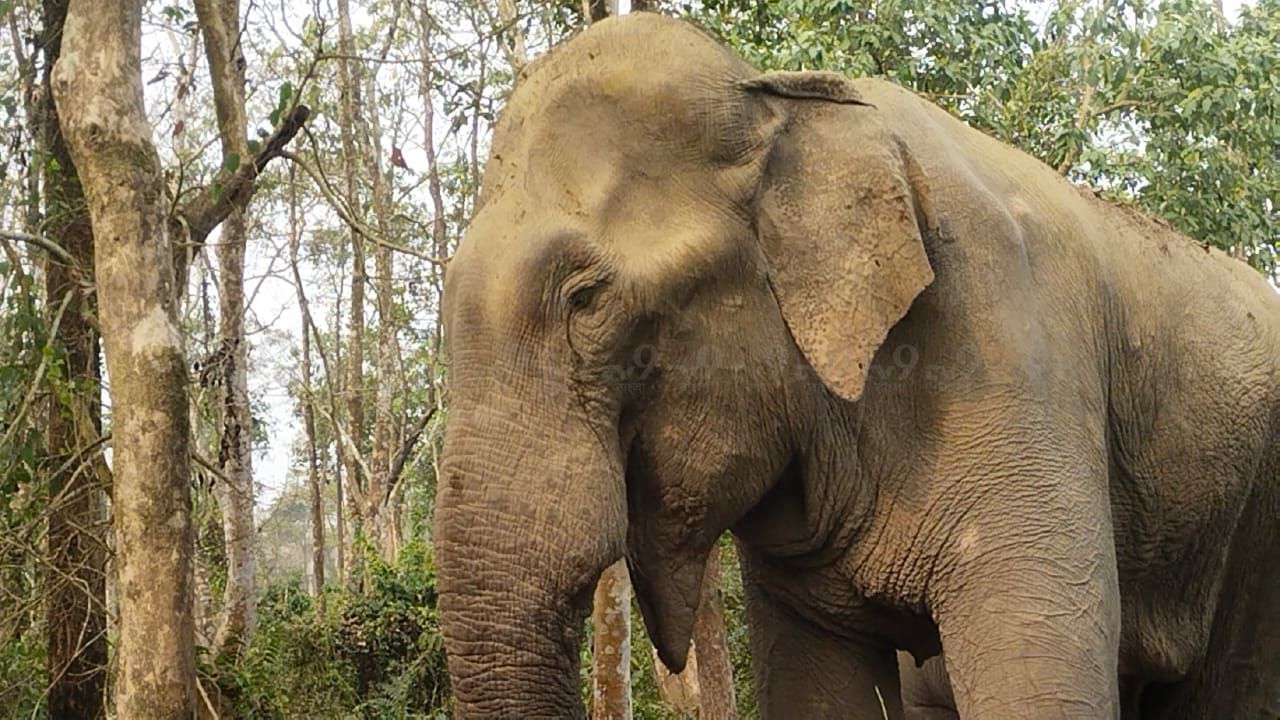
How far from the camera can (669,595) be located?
3348 mm

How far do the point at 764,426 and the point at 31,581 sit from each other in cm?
436

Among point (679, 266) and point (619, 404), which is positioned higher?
point (679, 266)

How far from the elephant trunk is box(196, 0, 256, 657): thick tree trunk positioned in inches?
135

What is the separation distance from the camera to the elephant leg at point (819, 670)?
13.3 feet

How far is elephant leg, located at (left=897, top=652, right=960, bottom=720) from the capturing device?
509 centimetres

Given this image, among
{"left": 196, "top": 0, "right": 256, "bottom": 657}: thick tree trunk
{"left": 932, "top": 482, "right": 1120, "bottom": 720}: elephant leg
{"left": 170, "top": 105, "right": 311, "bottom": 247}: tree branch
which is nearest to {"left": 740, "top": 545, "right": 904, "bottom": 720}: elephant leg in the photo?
{"left": 932, "top": 482, "right": 1120, "bottom": 720}: elephant leg

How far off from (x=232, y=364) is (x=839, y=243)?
5618 mm

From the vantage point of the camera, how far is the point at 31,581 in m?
6.52

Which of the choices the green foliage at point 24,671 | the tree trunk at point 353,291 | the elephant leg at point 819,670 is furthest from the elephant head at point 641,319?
the tree trunk at point 353,291

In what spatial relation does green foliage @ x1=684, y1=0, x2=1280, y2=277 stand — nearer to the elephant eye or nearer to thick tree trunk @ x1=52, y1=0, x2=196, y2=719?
thick tree trunk @ x1=52, y1=0, x2=196, y2=719

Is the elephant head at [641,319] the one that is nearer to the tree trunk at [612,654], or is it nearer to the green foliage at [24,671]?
the tree trunk at [612,654]

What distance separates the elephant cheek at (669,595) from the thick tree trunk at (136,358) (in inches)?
91.0

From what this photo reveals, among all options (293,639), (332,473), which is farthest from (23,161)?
(332,473)

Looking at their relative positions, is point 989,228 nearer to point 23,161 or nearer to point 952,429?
point 952,429
